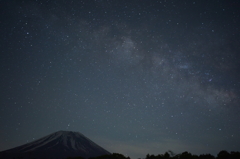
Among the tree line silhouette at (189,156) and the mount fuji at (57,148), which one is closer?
the tree line silhouette at (189,156)

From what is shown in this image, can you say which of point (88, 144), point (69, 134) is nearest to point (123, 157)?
point (88, 144)

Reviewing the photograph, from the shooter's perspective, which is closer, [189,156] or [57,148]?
[189,156]

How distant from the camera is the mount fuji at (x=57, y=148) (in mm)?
93981

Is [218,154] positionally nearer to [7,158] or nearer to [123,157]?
[123,157]

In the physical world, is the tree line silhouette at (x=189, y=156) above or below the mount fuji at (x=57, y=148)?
above

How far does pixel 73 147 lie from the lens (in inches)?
4596

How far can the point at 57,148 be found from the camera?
10906cm

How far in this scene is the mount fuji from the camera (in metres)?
94.0

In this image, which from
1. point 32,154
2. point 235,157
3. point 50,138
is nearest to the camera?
point 235,157

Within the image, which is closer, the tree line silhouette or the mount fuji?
the tree line silhouette

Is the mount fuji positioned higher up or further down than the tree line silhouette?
further down

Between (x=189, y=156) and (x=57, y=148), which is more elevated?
(x=189, y=156)

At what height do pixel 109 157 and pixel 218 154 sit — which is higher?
pixel 218 154

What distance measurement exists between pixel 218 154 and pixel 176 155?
3.75 meters
